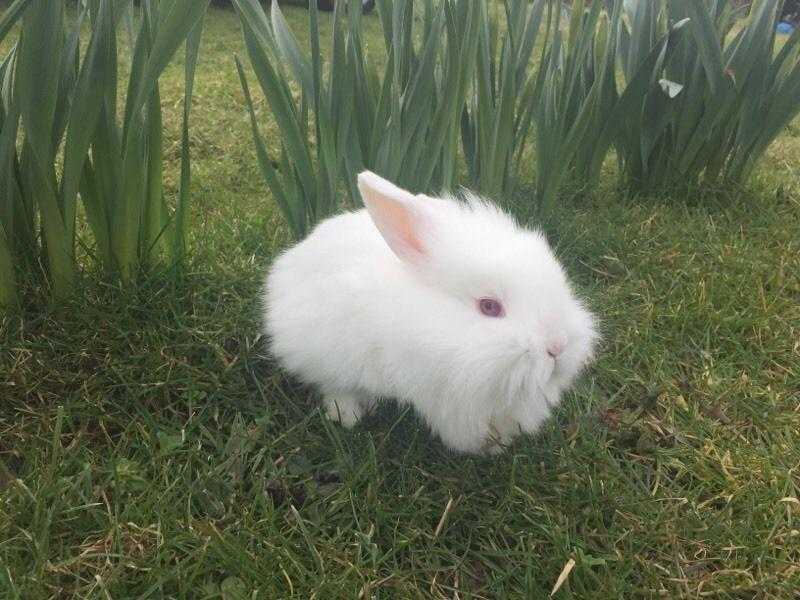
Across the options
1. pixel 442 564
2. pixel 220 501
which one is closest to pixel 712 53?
pixel 442 564

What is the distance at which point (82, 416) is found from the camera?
5.42 ft

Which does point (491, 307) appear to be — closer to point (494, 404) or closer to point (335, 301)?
point (494, 404)

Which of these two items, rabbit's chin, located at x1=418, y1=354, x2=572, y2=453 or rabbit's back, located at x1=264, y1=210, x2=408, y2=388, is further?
rabbit's back, located at x1=264, y1=210, x2=408, y2=388

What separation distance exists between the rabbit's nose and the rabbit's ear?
0.32 metres

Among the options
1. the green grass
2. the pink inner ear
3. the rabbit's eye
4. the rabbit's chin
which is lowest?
the green grass

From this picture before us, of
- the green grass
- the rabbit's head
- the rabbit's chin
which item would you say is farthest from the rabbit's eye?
the green grass

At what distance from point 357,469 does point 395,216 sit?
57 centimetres

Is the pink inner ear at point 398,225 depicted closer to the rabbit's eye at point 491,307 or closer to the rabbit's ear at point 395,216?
the rabbit's ear at point 395,216

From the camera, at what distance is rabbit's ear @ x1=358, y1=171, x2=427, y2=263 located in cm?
139

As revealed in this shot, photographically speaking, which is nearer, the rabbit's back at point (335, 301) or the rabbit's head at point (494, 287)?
the rabbit's head at point (494, 287)

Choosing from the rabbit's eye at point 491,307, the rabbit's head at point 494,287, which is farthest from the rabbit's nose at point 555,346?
the rabbit's eye at point 491,307

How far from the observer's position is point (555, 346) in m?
1.34

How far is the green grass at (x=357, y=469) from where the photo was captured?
52.8 inches

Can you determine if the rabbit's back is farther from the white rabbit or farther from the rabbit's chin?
the rabbit's chin
